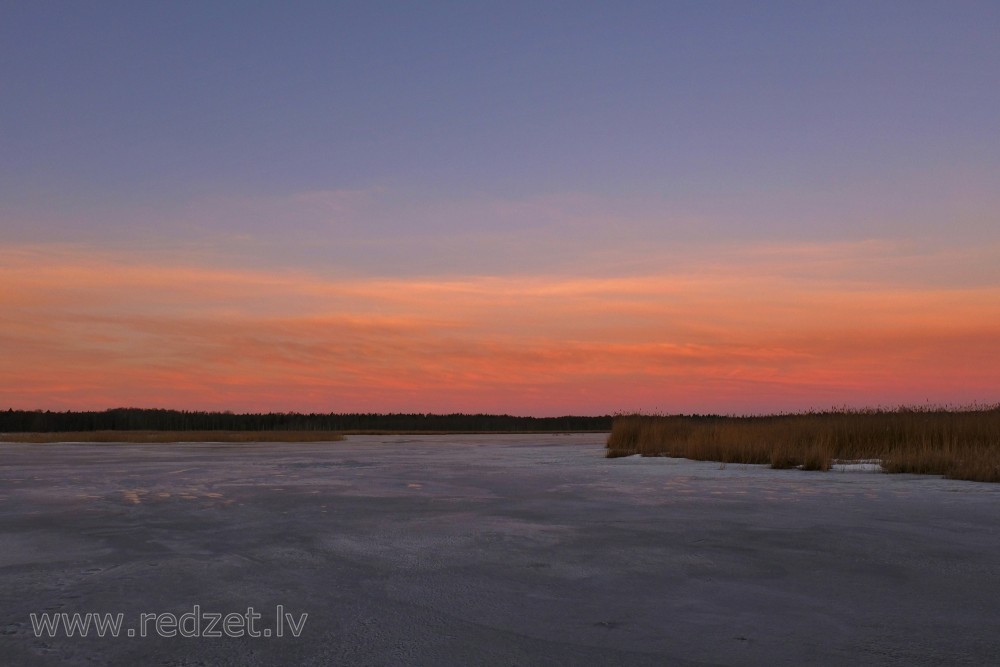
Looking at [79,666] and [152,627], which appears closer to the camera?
[79,666]

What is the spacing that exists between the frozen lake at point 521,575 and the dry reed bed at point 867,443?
2.41 m

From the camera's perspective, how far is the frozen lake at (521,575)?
9.91ft

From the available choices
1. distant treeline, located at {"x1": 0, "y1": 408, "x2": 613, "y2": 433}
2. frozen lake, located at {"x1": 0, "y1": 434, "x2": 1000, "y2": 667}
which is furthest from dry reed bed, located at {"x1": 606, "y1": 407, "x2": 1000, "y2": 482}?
distant treeline, located at {"x1": 0, "y1": 408, "x2": 613, "y2": 433}

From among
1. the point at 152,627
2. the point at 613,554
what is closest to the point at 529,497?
the point at 613,554

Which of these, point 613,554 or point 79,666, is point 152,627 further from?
point 613,554

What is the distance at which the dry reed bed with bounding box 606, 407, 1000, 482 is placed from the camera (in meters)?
11.1

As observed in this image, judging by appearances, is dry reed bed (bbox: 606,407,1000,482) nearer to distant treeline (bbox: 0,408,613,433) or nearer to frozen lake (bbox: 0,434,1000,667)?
frozen lake (bbox: 0,434,1000,667)

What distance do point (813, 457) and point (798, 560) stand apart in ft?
26.8

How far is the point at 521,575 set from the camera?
436 centimetres

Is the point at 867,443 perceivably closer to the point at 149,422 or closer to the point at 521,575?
the point at 521,575

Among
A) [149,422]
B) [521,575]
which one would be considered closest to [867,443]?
[521,575]

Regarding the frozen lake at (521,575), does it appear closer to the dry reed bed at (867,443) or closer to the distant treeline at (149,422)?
the dry reed bed at (867,443)

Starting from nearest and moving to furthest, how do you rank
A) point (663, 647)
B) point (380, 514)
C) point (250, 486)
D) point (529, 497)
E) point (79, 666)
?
point (79, 666) < point (663, 647) < point (380, 514) < point (529, 497) < point (250, 486)

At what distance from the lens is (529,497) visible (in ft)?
28.2
